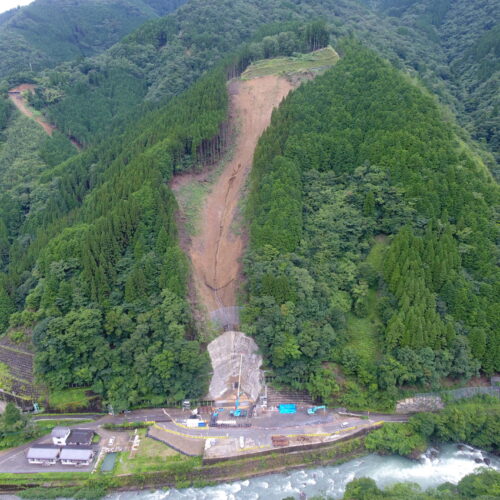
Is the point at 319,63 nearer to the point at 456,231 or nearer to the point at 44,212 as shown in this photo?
the point at 456,231

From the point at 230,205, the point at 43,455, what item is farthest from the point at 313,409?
the point at 230,205

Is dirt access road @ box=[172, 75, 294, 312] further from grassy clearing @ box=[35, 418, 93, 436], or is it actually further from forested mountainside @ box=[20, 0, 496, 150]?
forested mountainside @ box=[20, 0, 496, 150]

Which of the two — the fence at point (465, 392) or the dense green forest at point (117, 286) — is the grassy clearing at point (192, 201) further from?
the fence at point (465, 392)

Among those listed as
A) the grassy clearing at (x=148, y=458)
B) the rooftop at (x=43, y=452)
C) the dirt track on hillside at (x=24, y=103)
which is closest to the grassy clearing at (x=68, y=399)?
the rooftop at (x=43, y=452)

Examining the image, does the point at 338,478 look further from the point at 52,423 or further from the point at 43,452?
the point at 52,423

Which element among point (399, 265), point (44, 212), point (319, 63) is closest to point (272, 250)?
point (399, 265)

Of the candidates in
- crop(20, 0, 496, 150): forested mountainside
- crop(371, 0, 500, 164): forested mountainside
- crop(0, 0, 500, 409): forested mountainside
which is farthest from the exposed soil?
crop(371, 0, 500, 164): forested mountainside
